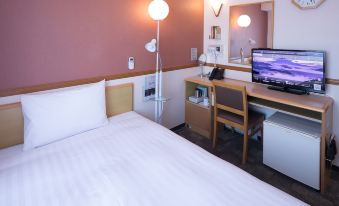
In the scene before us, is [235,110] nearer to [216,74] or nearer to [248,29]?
[216,74]

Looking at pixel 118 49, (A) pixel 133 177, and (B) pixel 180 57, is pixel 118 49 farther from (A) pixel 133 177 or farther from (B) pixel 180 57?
(A) pixel 133 177

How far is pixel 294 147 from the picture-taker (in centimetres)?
208

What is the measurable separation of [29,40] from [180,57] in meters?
1.75

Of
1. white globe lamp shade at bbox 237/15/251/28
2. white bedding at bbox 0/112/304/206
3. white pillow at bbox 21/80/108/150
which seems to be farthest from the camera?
white globe lamp shade at bbox 237/15/251/28

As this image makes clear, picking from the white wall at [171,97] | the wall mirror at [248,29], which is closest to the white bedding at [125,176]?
the white wall at [171,97]

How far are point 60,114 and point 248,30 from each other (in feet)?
7.56

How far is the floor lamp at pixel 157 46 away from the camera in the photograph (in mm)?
2361

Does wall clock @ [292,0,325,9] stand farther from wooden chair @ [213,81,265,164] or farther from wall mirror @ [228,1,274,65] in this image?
wooden chair @ [213,81,265,164]

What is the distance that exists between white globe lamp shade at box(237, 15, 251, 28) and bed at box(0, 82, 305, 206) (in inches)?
70.9

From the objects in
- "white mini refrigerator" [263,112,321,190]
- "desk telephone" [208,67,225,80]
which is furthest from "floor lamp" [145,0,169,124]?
"white mini refrigerator" [263,112,321,190]

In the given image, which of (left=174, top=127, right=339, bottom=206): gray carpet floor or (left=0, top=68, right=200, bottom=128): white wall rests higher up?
(left=0, top=68, right=200, bottom=128): white wall

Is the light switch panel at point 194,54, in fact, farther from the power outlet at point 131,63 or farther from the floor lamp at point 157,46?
the power outlet at point 131,63

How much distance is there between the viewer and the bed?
1.22 m

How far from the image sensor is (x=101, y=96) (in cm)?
216
